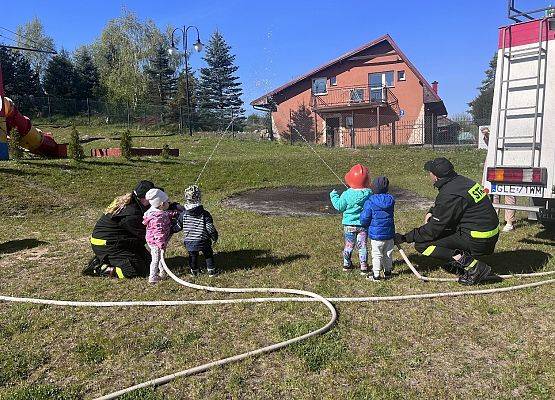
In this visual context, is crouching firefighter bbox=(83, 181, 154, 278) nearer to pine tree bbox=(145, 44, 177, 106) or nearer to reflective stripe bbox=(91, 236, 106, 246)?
reflective stripe bbox=(91, 236, 106, 246)

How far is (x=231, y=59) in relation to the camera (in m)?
53.8

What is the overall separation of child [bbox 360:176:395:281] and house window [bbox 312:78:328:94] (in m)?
33.9

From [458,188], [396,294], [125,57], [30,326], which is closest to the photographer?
[30,326]

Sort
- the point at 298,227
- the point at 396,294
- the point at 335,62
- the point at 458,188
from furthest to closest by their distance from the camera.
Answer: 1. the point at 335,62
2. the point at 298,227
3. the point at 458,188
4. the point at 396,294

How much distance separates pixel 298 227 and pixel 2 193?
8.24 metres

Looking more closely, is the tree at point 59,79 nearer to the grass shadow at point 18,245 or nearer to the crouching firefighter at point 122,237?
the grass shadow at point 18,245

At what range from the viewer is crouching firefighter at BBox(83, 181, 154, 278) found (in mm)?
6027

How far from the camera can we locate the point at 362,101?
36312mm

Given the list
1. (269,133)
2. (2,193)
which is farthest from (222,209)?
(269,133)

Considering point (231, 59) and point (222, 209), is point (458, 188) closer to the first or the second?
point (222, 209)

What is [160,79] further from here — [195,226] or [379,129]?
[195,226]

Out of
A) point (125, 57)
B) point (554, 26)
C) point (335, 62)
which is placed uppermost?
point (125, 57)

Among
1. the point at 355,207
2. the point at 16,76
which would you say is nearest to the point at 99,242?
the point at 355,207

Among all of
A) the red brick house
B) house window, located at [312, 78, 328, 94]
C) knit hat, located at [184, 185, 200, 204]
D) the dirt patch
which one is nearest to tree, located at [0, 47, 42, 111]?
the red brick house
